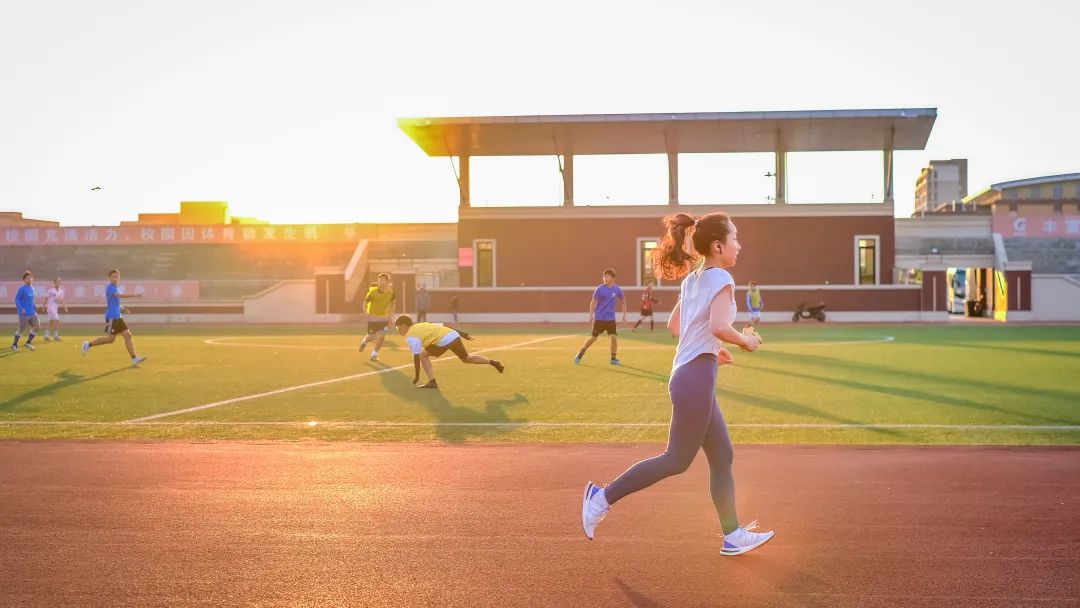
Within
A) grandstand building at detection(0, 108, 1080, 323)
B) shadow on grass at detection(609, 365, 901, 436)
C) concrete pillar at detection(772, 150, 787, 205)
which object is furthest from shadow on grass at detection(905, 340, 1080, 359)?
concrete pillar at detection(772, 150, 787, 205)

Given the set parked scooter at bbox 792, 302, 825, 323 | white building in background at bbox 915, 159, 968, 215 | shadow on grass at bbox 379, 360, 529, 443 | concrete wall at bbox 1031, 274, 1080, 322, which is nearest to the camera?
shadow on grass at bbox 379, 360, 529, 443

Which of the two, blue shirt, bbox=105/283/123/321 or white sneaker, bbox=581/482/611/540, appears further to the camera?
blue shirt, bbox=105/283/123/321

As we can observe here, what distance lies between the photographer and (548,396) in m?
13.5

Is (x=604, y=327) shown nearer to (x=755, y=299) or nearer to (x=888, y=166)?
(x=755, y=299)

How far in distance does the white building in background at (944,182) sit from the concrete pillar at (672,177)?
3079 inches

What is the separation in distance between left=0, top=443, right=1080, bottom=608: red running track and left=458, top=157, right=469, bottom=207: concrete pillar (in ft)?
122

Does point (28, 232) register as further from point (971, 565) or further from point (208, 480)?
point (971, 565)

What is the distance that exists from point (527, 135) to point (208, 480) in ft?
122

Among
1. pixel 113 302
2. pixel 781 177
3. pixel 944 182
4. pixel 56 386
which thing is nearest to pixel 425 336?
pixel 56 386

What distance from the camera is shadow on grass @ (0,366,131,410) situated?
516 inches

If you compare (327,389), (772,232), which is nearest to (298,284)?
(772,232)

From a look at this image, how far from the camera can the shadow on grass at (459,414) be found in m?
10.1

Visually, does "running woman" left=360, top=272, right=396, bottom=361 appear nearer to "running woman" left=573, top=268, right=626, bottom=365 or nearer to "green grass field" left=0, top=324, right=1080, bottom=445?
"green grass field" left=0, top=324, right=1080, bottom=445

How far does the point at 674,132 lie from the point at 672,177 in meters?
2.34
